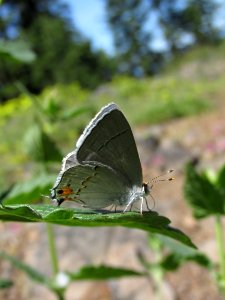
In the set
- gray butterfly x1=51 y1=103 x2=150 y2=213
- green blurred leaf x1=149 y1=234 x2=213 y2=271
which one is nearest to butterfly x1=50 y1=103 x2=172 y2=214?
gray butterfly x1=51 y1=103 x2=150 y2=213

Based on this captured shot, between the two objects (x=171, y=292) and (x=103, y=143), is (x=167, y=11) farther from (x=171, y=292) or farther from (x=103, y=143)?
(x=103, y=143)

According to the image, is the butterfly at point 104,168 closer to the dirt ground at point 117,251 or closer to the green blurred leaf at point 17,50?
the green blurred leaf at point 17,50

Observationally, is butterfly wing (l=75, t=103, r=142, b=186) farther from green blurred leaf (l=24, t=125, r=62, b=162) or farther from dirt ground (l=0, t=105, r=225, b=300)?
dirt ground (l=0, t=105, r=225, b=300)

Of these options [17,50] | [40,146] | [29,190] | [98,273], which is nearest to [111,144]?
[29,190]

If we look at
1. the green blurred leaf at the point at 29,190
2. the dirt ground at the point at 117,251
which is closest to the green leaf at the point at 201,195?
the green blurred leaf at the point at 29,190

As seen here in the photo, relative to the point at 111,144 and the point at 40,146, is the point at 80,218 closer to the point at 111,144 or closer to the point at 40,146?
the point at 111,144

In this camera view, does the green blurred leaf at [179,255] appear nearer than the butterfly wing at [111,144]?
No

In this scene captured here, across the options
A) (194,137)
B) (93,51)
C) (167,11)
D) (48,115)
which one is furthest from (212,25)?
(48,115)
